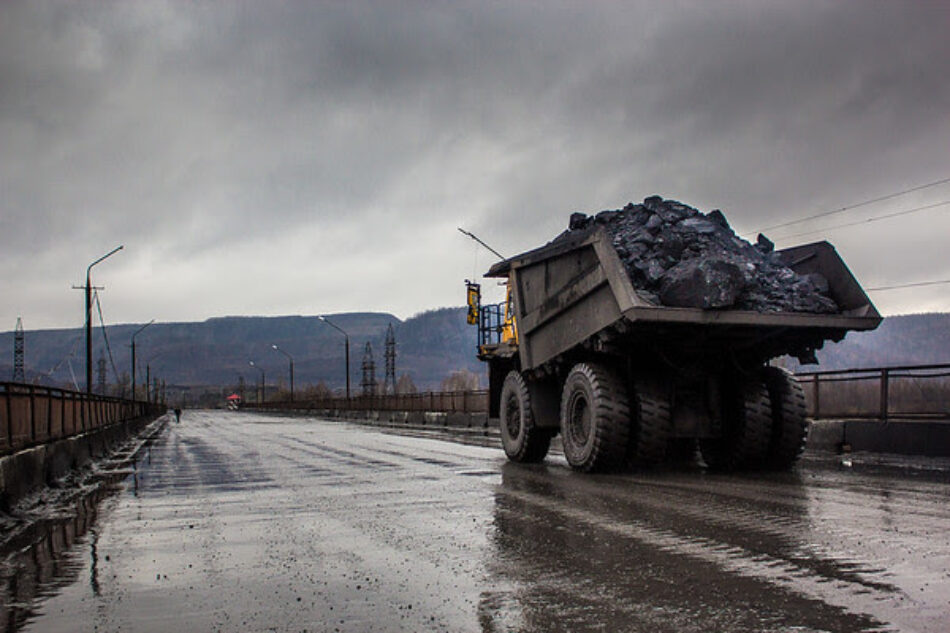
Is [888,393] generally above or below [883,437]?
above

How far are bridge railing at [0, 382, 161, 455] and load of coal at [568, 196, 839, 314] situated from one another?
7.92 m

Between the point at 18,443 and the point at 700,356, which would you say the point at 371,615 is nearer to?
the point at 700,356

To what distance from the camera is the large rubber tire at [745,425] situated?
36.7ft

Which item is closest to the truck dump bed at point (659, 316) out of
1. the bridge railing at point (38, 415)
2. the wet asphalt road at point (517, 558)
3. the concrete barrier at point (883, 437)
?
the wet asphalt road at point (517, 558)

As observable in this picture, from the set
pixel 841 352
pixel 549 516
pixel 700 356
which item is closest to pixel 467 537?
pixel 549 516

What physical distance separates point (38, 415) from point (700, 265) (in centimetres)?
996

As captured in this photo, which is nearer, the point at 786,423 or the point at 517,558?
the point at 517,558

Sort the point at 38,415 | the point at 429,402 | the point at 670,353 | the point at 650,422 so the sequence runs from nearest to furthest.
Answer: the point at 650,422
the point at 670,353
the point at 38,415
the point at 429,402

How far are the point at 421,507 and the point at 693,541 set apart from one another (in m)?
3.24

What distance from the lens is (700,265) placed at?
1024 cm

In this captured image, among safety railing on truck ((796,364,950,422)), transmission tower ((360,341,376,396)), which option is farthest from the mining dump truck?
transmission tower ((360,341,376,396))

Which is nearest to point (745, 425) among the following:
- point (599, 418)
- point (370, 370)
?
point (599, 418)

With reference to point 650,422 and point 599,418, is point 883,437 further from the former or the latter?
point 599,418

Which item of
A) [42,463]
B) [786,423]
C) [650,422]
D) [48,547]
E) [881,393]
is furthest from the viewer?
[881,393]
